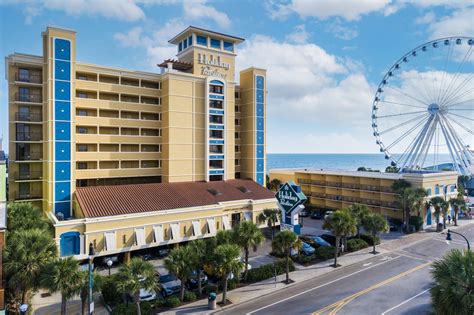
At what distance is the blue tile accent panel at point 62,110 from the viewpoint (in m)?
40.7

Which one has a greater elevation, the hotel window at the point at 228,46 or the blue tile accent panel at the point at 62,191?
the hotel window at the point at 228,46

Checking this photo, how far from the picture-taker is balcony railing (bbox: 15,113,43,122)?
1673 inches

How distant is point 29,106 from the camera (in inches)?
1704

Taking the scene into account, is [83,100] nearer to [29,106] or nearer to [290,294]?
[29,106]

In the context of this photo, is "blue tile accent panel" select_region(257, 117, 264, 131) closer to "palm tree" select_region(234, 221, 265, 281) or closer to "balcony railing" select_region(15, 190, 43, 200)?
"palm tree" select_region(234, 221, 265, 281)

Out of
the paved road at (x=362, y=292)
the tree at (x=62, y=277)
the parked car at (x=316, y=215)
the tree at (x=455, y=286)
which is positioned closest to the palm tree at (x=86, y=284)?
the tree at (x=62, y=277)

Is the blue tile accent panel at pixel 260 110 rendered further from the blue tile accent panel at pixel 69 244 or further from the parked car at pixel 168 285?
the blue tile accent panel at pixel 69 244

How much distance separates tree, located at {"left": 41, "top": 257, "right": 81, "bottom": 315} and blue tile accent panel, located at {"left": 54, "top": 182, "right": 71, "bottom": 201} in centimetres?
2140

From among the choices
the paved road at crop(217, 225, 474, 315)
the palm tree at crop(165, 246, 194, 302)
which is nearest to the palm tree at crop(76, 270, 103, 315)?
the palm tree at crop(165, 246, 194, 302)

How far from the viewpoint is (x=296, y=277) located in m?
33.6

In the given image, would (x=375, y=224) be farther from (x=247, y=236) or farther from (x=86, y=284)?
(x=86, y=284)

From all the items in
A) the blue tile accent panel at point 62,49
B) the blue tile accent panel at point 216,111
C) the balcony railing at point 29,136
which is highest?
the blue tile accent panel at point 62,49

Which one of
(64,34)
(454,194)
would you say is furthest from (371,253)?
(64,34)

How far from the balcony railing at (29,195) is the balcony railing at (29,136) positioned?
7.32m
